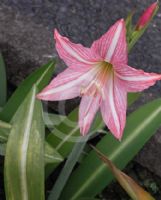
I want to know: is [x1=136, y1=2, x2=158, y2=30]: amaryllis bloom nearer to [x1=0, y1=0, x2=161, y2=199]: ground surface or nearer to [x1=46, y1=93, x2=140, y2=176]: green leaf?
[x1=46, y1=93, x2=140, y2=176]: green leaf

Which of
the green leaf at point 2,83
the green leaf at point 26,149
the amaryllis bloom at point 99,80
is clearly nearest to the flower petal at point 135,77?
the amaryllis bloom at point 99,80

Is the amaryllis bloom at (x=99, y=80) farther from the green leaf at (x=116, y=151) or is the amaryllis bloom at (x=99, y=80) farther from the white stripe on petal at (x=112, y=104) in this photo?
the green leaf at (x=116, y=151)

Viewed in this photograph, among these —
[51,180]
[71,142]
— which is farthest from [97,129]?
[51,180]

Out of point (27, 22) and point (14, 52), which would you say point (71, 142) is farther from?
point (27, 22)

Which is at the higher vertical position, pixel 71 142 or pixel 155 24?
pixel 155 24

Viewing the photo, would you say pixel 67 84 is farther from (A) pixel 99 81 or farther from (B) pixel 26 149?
(B) pixel 26 149

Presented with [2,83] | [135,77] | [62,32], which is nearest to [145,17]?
[135,77]
